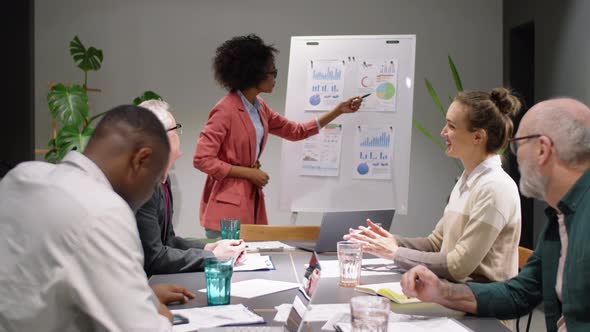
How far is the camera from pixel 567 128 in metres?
1.47

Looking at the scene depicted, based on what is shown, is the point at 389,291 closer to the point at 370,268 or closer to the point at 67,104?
the point at 370,268

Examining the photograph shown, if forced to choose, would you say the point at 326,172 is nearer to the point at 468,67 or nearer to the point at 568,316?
the point at 468,67

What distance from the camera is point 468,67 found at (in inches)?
210

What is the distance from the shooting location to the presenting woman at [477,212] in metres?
2.01

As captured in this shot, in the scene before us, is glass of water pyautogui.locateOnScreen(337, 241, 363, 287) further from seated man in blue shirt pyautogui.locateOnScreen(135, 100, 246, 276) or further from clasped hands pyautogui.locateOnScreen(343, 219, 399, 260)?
seated man in blue shirt pyautogui.locateOnScreen(135, 100, 246, 276)

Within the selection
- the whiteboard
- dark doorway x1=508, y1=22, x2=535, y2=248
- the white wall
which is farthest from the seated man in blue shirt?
dark doorway x1=508, y1=22, x2=535, y2=248

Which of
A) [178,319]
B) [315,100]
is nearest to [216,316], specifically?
[178,319]

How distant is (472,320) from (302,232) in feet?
5.74

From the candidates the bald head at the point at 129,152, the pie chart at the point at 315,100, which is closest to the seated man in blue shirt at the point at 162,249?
the bald head at the point at 129,152

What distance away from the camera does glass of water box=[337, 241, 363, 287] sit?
6.18 feet

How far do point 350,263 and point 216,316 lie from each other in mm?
531

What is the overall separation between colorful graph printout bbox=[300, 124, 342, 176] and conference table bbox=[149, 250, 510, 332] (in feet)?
5.13

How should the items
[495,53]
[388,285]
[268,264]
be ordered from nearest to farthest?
[388,285] < [268,264] < [495,53]

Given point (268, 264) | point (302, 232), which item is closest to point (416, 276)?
point (268, 264)
